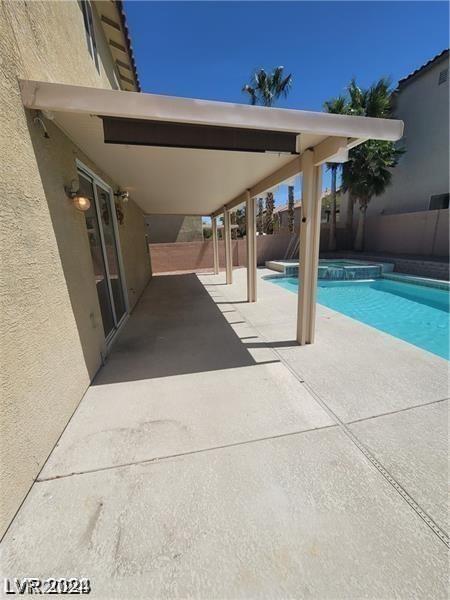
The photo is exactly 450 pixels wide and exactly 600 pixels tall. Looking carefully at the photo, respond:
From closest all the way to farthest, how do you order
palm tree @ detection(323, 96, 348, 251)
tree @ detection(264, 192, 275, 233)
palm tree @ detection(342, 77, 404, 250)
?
palm tree @ detection(342, 77, 404, 250) < palm tree @ detection(323, 96, 348, 251) < tree @ detection(264, 192, 275, 233)

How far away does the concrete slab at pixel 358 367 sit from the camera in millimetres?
2455

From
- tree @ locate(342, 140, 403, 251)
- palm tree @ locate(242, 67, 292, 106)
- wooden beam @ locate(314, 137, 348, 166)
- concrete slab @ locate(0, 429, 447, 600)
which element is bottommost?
concrete slab @ locate(0, 429, 447, 600)

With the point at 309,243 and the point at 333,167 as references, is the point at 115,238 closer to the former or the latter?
the point at 309,243

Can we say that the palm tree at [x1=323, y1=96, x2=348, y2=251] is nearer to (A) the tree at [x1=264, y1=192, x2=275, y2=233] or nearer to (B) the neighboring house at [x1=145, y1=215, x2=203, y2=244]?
(A) the tree at [x1=264, y1=192, x2=275, y2=233]

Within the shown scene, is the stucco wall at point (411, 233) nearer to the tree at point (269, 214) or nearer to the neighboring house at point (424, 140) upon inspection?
the neighboring house at point (424, 140)

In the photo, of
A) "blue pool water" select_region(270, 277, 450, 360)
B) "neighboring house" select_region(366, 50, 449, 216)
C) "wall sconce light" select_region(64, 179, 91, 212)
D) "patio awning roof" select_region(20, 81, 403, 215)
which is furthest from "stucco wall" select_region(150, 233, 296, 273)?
"wall sconce light" select_region(64, 179, 91, 212)

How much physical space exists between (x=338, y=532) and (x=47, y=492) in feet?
6.04

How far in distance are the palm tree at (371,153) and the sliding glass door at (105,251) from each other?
13256 mm

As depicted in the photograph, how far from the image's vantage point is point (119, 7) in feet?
15.9

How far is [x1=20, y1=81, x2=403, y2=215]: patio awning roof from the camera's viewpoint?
208 cm

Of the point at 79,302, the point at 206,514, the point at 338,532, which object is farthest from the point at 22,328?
the point at 338,532

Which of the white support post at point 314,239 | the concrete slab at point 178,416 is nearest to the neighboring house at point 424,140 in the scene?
the white support post at point 314,239

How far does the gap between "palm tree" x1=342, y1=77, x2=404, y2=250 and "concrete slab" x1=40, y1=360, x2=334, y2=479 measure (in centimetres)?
1447

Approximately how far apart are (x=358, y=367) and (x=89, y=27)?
22.4ft
